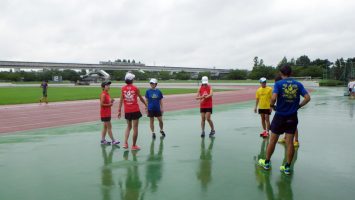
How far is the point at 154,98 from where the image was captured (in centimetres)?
937

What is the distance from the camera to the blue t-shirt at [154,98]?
30.6ft

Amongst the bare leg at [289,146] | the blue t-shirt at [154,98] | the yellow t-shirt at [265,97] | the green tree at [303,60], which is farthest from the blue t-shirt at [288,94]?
the green tree at [303,60]

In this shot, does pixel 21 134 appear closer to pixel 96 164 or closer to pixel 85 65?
pixel 96 164

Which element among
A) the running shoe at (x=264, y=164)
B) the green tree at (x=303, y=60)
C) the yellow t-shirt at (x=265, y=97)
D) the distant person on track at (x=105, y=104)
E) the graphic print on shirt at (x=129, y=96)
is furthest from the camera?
the green tree at (x=303, y=60)

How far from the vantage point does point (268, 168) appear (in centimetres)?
626

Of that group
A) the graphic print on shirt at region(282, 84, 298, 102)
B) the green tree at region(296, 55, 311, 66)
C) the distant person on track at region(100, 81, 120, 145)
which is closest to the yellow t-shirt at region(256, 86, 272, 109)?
the graphic print on shirt at region(282, 84, 298, 102)

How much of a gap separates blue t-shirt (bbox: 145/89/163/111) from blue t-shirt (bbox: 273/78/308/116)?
415 centimetres

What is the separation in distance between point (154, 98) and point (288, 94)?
438cm

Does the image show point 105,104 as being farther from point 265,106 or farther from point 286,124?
point 286,124

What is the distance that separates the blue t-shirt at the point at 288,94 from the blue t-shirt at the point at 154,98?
4.15 m

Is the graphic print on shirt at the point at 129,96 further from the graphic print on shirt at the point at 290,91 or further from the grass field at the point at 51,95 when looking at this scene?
the grass field at the point at 51,95

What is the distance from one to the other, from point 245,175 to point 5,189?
386 centimetres

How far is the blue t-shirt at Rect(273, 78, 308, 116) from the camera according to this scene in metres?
5.74

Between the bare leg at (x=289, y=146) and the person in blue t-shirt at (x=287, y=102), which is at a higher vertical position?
the person in blue t-shirt at (x=287, y=102)
